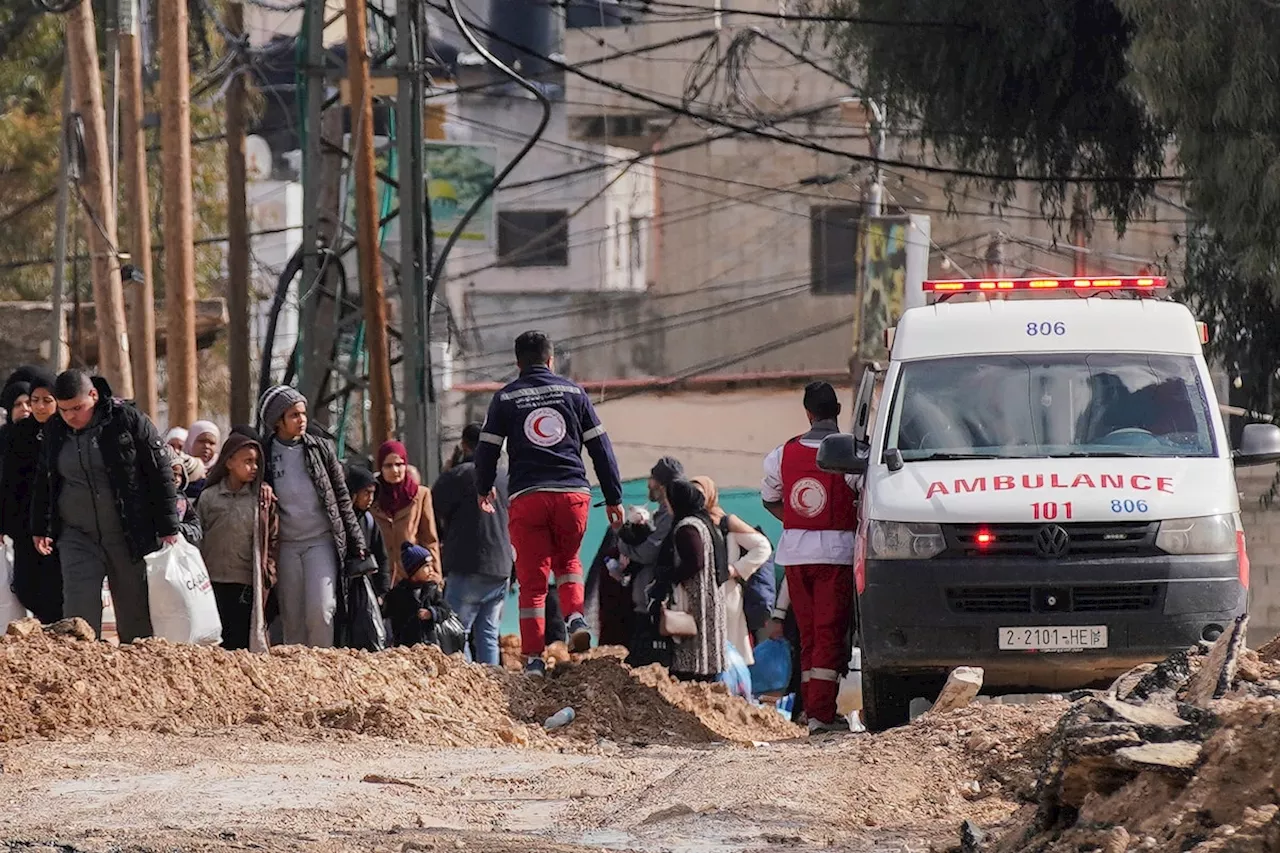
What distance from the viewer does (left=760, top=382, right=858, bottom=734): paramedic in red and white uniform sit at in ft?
36.9

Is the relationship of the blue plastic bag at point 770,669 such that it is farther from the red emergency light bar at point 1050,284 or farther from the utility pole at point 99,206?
Result: the utility pole at point 99,206

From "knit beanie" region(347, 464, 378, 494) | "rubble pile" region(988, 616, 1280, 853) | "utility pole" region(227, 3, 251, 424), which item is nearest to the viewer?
"rubble pile" region(988, 616, 1280, 853)

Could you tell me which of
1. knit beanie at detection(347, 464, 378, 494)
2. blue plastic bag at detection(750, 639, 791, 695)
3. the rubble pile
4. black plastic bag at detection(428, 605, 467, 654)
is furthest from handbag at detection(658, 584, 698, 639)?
the rubble pile

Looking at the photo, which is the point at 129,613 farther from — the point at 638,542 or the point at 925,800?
the point at 925,800

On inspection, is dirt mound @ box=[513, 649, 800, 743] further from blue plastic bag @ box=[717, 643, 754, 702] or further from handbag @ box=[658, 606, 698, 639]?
blue plastic bag @ box=[717, 643, 754, 702]

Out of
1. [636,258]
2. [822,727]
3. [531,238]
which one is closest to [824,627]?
[822,727]

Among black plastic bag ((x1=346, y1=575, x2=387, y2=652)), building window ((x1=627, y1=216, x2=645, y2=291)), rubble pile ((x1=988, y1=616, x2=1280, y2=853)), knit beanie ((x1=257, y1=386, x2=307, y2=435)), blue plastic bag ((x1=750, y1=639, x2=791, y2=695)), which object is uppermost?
knit beanie ((x1=257, y1=386, x2=307, y2=435))

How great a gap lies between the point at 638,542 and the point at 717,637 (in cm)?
95

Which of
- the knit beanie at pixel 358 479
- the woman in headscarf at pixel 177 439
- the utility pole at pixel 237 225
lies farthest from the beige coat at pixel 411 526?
the utility pole at pixel 237 225

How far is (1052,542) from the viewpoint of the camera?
9.98m

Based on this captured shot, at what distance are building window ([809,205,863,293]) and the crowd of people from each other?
104 ft

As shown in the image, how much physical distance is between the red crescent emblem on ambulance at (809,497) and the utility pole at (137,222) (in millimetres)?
8865

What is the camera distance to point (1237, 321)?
16.7 metres

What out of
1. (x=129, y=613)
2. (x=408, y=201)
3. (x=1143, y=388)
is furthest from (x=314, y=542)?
(x=408, y=201)
